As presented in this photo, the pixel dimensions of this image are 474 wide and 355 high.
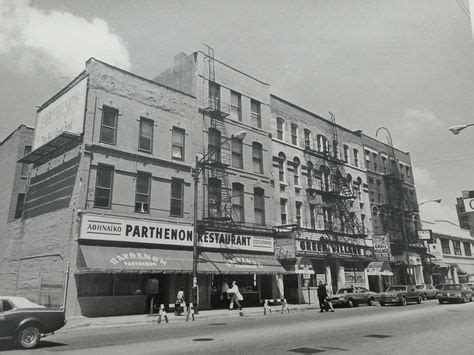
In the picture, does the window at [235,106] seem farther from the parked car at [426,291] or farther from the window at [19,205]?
the parked car at [426,291]

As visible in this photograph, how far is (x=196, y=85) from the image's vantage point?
29672mm

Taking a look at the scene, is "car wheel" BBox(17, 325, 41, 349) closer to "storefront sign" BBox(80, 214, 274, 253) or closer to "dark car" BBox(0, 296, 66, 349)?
"dark car" BBox(0, 296, 66, 349)

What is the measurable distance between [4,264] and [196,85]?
18.4 metres

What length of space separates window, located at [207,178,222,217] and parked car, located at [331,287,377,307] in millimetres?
10193

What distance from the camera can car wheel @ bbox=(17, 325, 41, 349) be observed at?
11.4 m

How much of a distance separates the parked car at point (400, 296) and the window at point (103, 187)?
→ 20292mm

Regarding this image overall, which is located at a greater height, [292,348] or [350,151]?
[350,151]

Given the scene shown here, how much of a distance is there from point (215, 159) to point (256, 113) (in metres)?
6.92

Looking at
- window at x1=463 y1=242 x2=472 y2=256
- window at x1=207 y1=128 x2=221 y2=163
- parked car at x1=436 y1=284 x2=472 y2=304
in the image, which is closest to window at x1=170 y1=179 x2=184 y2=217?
window at x1=207 y1=128 x2=221 y2=163

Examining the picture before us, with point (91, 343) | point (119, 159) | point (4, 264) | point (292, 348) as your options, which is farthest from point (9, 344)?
point (4, 264)

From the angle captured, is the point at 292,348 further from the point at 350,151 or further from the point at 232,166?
the point at 350,151

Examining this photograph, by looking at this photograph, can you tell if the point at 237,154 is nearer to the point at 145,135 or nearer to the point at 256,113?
the point at 256,113

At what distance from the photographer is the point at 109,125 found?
2430 centimetres

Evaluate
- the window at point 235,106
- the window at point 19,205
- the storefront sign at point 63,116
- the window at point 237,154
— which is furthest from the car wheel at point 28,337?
the window at point 235,106
